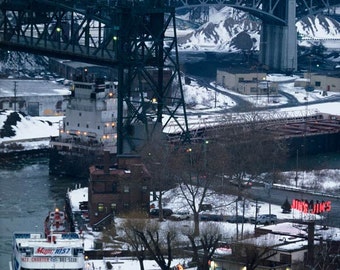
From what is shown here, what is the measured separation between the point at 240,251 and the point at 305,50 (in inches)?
2200

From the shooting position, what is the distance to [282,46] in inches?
3388

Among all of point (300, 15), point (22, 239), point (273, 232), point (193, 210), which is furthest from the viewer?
point (300, 15)

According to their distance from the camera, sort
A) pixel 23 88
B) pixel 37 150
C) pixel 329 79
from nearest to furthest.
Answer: pixel 37 150
pixel 23 88
pixel 329 79

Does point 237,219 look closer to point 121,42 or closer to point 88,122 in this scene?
point 121,42

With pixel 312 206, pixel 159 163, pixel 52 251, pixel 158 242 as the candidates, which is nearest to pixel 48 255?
pixel 52 251

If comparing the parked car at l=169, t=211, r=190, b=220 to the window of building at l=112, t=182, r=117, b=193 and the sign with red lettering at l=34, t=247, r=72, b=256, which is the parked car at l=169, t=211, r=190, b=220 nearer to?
the window of building at l=112, t=182, r=117, b=193

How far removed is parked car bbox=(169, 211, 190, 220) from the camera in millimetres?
45081

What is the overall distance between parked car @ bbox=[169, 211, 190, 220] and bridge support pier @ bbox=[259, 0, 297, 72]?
131 feet

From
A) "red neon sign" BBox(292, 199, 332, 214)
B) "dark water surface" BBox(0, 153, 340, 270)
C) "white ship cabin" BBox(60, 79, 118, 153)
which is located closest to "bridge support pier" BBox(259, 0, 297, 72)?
"dark water surface" BBox(0, 153, 340, 270)

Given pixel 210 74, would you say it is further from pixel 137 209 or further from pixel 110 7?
pixel 137 209

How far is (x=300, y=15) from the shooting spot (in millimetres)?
89062

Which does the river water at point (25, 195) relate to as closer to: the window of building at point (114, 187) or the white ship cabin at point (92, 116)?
the white ship cabin at point (92, 116)

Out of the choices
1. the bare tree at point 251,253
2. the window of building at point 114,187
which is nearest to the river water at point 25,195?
the window of building at point 114,187

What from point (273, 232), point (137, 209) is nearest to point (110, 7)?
point (137, 209)
